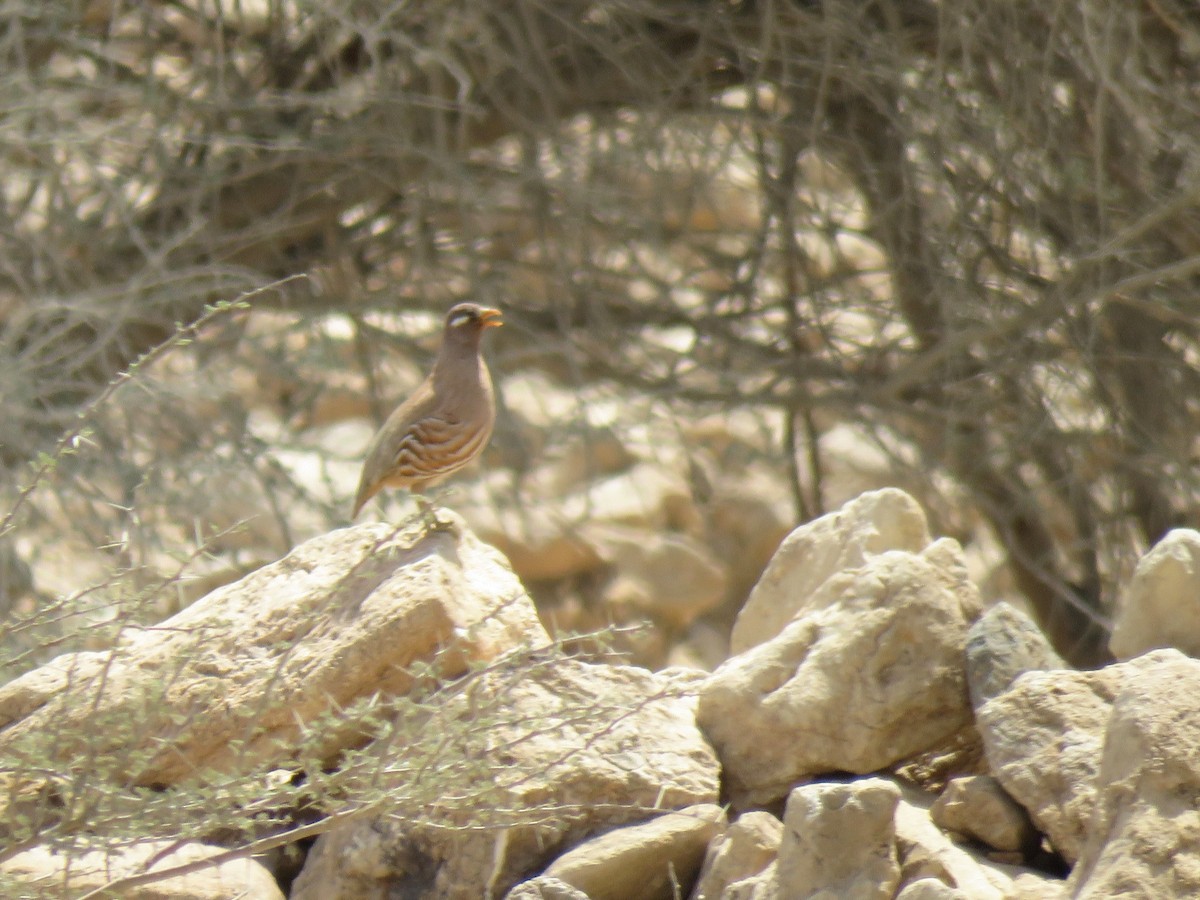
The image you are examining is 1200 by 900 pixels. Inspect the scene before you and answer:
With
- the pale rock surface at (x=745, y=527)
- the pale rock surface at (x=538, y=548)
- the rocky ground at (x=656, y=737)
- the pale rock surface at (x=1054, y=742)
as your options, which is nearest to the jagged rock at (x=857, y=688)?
the rocky ground at (x=656, y=737)

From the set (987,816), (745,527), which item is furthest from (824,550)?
(745,527)

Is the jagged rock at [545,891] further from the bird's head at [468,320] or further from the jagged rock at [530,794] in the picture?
the bird's head at [468,320]

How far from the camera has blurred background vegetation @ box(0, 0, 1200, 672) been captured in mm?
7246

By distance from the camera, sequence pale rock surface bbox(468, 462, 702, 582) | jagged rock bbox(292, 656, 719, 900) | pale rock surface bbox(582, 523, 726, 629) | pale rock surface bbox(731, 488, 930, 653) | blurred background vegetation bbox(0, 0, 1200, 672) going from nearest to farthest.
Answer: jagged rock bbox(292, 656, 719, 900) < pale rock surface bbox(731, 488, 930, 653) < blurred background vegetation bbox(0, 0, 1200, 672) < pale rock surface bbox(468, 462, 702, 582) < pale rock surface bbox(582, 523, 726, 629)

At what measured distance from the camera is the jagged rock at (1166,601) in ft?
14.3

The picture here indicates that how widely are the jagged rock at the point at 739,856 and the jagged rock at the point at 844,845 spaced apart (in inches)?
8.6

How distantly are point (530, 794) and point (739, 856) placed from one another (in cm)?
49

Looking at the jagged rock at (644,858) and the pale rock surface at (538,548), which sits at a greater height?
the jagged rock at (644,858)

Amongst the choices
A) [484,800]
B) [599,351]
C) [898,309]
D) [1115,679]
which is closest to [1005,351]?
[898,309]

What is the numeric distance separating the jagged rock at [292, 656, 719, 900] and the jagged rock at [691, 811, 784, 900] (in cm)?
14

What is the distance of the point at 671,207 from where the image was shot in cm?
920

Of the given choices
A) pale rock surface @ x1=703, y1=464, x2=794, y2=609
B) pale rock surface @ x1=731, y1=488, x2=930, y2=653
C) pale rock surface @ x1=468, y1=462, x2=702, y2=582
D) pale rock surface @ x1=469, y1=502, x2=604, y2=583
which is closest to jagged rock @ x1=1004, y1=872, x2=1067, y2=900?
pale rock surface @ x1=731, y1=488, x2=930, y2=653

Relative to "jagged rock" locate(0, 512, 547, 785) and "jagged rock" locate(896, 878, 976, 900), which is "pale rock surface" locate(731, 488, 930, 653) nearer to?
"jagged rock" locate(0, 512, 547, 785)

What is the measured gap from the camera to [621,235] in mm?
8398
